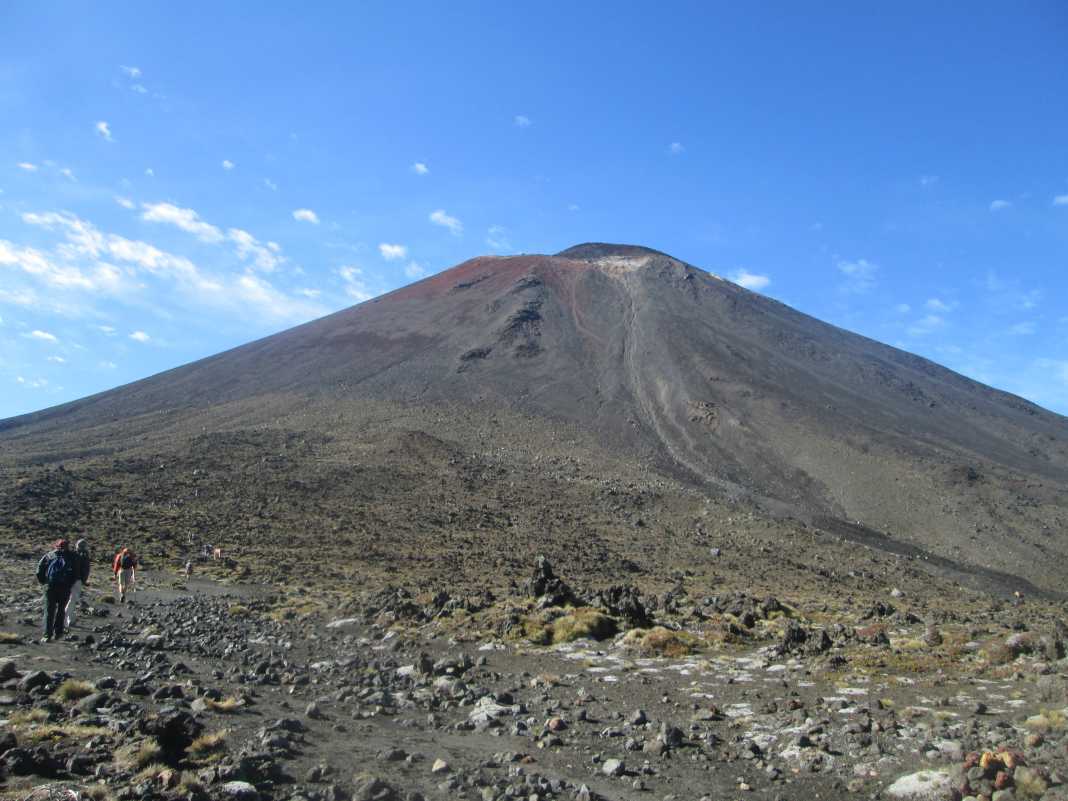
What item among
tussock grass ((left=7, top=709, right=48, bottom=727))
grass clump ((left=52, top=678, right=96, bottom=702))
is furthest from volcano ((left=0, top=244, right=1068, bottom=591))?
tussock grass ((left=7, top=709, right=48, bottom=727))

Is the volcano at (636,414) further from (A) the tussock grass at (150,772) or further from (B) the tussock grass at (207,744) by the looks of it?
(A) the tussock grass at (150,772)

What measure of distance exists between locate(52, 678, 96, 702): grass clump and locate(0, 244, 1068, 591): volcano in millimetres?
26436

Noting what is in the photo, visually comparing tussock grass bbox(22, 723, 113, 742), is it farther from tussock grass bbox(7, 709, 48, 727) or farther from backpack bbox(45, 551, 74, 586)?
backpack bbox(45, 551, 74, 586)

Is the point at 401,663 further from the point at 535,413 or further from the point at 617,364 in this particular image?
the point at 617,364

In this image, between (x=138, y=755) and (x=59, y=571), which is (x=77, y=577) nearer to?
(x=59, y=571)

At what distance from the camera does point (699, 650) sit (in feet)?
45.9

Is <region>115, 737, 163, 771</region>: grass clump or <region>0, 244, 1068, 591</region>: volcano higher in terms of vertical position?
<region>0, 244, 1068, 591</region>: volcano

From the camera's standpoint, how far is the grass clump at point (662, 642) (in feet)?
44.9

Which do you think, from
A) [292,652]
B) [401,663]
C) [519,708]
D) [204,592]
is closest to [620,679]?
[519,708]

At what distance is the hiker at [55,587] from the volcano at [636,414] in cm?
2264

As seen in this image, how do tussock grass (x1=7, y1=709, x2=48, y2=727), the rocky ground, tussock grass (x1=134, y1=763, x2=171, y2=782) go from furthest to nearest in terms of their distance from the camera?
tussock grass (x1=7, y1=709, x2=48, y2=727), the rocky ground, tussock grass (x1=134, y1=763, x2=171, y2=782)

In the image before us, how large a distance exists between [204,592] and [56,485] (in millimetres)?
22173

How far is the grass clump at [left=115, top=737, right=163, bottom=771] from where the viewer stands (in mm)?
5730

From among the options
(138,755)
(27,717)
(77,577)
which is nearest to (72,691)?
(27,717)
